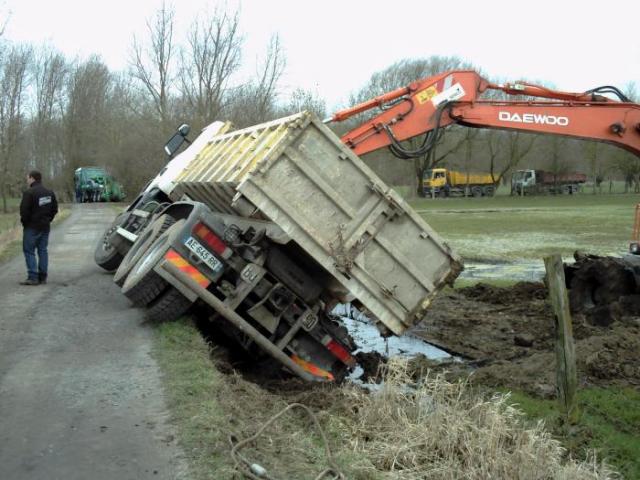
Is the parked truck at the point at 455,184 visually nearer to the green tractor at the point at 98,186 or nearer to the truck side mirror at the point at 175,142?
the green tractor at the point at 98,186

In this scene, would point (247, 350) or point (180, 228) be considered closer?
point (180, 228)

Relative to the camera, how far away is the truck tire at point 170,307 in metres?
7.83

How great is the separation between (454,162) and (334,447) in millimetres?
58916

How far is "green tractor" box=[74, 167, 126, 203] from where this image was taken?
52.5m

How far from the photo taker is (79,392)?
5.78 metres

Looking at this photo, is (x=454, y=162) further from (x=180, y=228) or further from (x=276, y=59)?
(x=180, y=228)

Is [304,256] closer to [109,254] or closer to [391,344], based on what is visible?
[391,344]

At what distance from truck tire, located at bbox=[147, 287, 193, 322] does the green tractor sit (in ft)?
148


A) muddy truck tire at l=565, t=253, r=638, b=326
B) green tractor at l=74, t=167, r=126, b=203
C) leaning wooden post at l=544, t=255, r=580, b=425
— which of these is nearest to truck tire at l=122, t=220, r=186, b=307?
leaning wooden post at l=544, t=255, r=580, b=425

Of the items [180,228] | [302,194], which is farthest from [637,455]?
[180,228]

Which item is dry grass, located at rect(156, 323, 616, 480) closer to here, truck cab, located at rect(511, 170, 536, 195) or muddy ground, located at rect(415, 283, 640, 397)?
muddy ground, located at rect(415, 283, 640, 397)

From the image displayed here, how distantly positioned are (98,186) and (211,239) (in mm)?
48234

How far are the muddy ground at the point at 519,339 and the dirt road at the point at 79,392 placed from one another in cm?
361

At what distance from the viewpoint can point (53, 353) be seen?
7055mm
